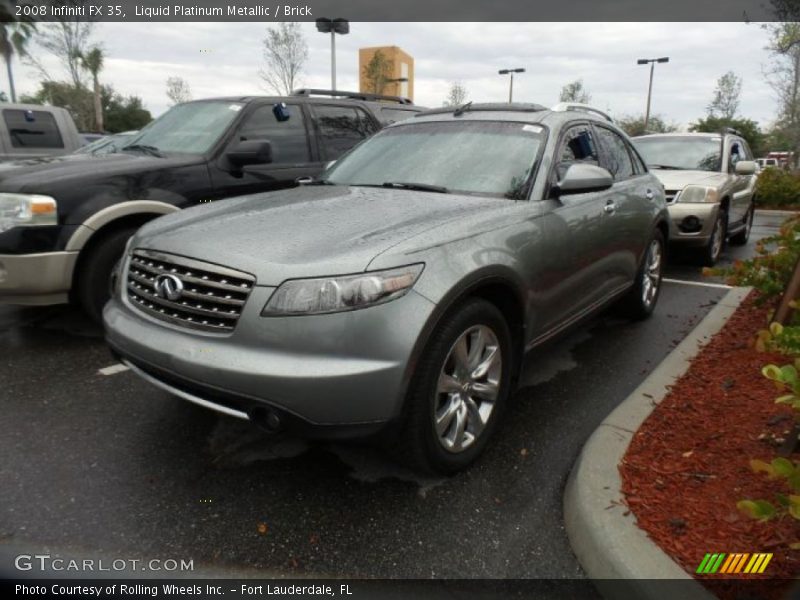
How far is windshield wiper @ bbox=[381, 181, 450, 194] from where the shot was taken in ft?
10.6

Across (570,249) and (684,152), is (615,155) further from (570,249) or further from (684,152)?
(684,152)

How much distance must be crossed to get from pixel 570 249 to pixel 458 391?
121 cm

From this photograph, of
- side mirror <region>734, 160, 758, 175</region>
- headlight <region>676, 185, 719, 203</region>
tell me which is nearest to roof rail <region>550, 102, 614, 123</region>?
headlight <region>676, 185, 719, 203</region>

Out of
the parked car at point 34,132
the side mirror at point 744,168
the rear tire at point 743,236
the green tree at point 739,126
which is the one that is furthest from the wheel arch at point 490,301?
the green tree at point 739,126

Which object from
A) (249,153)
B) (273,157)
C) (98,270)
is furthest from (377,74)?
(98,270)

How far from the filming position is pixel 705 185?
7.03 metres

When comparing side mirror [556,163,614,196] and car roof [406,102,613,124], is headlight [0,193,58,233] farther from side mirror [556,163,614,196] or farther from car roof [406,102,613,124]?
side mirror [556,163,614,196]

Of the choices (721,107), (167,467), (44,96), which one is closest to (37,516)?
(167,467)

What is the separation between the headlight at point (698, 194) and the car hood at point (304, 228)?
500 cm

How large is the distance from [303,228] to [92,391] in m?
1.92

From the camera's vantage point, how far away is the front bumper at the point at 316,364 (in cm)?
213

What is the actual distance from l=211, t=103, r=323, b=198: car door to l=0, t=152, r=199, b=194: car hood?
0.31 meters

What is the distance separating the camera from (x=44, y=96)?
38.4 metres

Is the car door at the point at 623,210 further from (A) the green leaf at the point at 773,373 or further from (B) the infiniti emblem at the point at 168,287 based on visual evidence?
(B) the infiniti emblem at the point at 168,287
